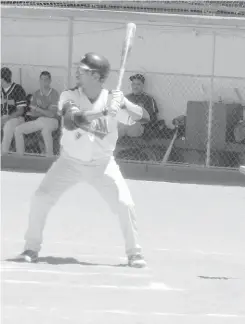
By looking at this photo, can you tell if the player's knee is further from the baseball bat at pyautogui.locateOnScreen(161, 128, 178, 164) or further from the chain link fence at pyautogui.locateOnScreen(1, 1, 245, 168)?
the baseball bat at pyautogui.locateOnScreen(161, 128, 178, 164)

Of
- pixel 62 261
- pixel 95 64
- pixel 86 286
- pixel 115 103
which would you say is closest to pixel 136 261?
pixel 62 261

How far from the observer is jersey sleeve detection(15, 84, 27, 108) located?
644 inches

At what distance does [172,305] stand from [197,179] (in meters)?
9.74

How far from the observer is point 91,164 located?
7.76 meters

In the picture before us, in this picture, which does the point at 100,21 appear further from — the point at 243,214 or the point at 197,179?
the point at 243,214

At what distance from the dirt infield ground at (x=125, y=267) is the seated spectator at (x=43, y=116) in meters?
3.00

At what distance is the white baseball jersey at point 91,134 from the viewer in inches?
303

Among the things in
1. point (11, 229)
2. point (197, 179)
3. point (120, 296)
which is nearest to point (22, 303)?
point (120, 296)

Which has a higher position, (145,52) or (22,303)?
(145,52)

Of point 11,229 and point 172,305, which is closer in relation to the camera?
point 172,305

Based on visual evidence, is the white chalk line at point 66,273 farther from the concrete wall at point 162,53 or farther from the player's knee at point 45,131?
the concrete wall at point 162,53

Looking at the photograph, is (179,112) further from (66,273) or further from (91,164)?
(66,273)

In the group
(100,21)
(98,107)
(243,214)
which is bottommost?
(243,214)

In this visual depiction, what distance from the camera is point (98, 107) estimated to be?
25.5 feet
